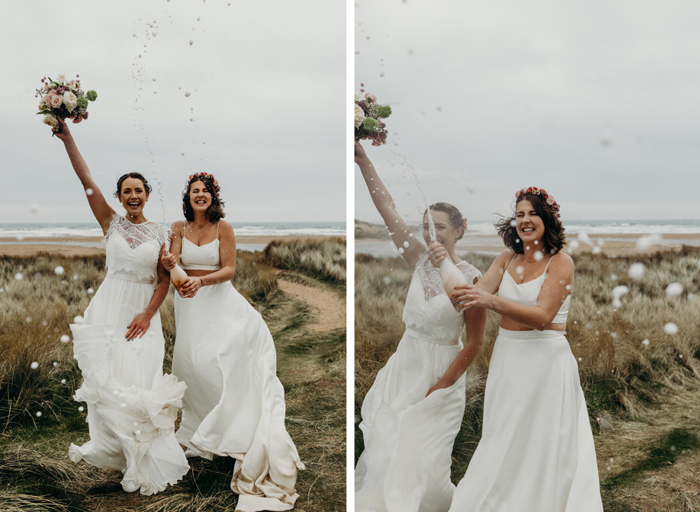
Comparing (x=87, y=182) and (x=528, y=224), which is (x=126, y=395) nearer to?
(x=87, y=182)

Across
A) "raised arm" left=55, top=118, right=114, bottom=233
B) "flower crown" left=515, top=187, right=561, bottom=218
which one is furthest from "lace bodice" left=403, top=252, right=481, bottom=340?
"raised arm" left=55, top=118, right=114, bottom=233

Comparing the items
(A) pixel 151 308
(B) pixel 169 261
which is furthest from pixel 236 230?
(A) pixel 151 308

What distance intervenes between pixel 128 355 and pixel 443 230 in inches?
85.4

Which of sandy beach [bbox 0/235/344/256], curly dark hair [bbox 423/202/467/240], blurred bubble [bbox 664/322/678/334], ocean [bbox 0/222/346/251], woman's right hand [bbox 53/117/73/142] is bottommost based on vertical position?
blurred bubble [bbox 664/322/678/334]

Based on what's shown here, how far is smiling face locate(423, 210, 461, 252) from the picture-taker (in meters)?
3.31

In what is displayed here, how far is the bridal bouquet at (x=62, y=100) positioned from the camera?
349 cm

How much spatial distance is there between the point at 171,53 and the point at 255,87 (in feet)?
1.95

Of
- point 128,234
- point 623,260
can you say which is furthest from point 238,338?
point 623,260

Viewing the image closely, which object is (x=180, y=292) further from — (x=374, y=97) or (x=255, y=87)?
(x=374, y=97)

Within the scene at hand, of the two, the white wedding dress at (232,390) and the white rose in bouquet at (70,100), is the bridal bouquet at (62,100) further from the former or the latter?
the white wedding dress at (232,390)

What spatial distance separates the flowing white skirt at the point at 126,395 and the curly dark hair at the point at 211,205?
557mm

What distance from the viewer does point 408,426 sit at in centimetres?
335

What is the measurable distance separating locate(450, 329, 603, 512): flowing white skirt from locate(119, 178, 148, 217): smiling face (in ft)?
7.93

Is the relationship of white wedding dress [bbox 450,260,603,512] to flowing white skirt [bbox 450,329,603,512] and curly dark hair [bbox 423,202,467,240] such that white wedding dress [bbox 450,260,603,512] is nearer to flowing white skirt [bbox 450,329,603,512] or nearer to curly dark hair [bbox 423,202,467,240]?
flowing white skirt [bbox 450,329,603,512]
